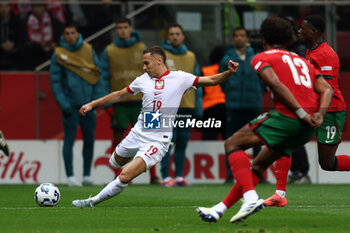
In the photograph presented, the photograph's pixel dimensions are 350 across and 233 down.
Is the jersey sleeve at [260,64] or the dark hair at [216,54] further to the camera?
the dark hair at [216,54]

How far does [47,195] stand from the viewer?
9.88 m

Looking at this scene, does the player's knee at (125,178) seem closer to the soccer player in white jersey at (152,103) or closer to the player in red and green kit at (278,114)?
the soccer player in white jersey at (152,103)

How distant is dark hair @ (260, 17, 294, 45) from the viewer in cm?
784

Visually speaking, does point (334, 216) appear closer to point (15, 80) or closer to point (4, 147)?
point (4, 147)

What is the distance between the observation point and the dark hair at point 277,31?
784 cm

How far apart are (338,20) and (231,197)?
8.65 m

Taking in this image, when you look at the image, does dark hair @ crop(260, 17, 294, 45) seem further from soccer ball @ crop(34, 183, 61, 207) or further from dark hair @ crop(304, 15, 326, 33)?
soccer ball @ crop(34, 183, 61, 207)

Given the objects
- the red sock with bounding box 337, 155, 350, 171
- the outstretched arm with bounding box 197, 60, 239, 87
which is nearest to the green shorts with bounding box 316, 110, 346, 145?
the red sock with bounding box 337, 155, 350, 171

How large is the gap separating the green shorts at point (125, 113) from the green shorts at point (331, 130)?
4.71m

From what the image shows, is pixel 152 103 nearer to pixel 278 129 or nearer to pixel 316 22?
pixel 316 22

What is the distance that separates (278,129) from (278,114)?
5.8 inches

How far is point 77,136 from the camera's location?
1545 centimetres

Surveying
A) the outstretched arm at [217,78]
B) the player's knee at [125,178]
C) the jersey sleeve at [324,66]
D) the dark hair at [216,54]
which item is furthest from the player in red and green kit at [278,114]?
the dark hair at [216,54]

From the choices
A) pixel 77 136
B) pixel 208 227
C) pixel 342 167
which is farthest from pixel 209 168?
pixel 208 227
